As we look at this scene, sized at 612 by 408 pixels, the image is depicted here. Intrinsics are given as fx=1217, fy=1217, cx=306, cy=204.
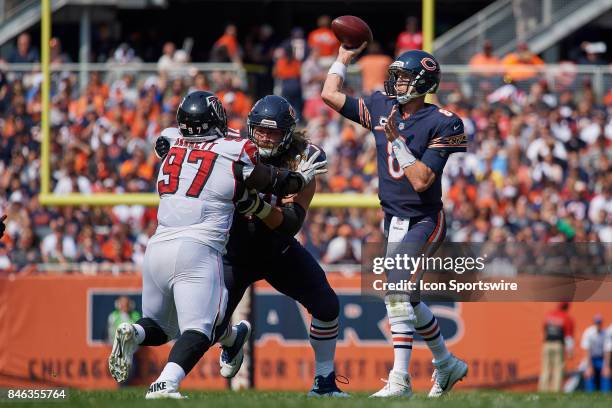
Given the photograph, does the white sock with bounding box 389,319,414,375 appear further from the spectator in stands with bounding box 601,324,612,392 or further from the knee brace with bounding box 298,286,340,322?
the spectator in stands with bounding box 601,324,612,392

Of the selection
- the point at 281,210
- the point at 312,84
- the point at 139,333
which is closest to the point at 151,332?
the point at 139,333

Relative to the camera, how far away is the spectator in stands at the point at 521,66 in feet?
49.8

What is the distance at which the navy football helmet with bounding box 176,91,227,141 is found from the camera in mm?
7070

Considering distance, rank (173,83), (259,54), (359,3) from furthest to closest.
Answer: (359,3)
(259,54)
(173,83)

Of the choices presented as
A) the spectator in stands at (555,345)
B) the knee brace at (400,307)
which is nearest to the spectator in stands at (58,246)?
the spectator in stands at (555,345)

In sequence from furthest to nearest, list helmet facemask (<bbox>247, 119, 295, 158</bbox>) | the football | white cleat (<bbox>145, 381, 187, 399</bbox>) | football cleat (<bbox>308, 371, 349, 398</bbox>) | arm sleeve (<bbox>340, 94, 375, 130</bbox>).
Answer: the football
arm sleeve (<bbox>340, 94, 375, 130</bbox>)
football cleat (<bbox>308, 371, 349, 398</bbox>)
helmet facemask (<bbox>247, 119, 295, 158</bbox>)
white cleat (<bbox>145, 381, 187, 399</bbox>)

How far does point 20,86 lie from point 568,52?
9.42 meters

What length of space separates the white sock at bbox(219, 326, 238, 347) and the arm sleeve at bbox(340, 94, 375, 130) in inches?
64.0

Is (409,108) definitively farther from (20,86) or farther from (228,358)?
(20,86)

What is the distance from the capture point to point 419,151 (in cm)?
782

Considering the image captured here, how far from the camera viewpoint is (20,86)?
1470 centimetres

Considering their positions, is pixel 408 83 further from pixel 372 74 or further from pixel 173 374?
pixel 372 74

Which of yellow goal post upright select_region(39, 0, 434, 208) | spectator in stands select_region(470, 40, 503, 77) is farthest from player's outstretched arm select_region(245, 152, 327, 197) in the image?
spectator in stands select_region(470, 40, 503, 77)

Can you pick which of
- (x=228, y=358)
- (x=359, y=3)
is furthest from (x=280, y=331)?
(x=359, y=3)
